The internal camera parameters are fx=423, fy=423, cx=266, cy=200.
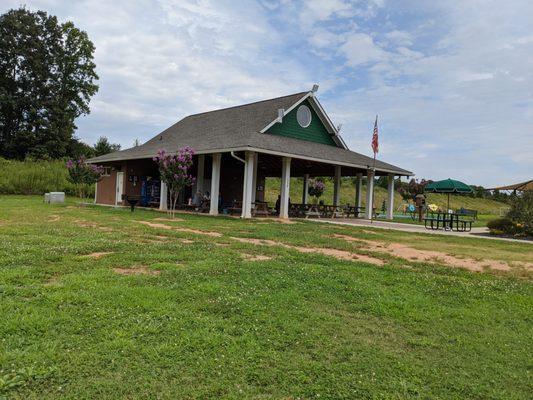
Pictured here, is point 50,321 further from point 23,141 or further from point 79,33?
point 79,33

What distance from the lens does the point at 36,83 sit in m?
44.8

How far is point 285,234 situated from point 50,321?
28.1 ft

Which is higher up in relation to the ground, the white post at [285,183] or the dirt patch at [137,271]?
the white post at [285,183]

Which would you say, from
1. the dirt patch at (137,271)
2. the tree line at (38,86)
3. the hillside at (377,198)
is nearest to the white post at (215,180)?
the dirt patch at (137,271)

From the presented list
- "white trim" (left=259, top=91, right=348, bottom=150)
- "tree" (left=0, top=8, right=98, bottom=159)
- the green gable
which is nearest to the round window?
the green gable

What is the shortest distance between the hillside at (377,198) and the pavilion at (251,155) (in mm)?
9448

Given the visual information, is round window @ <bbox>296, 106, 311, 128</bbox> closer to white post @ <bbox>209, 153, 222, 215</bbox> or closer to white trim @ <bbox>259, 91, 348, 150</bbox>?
white trim @ <bbox>259, 91, 348, 150</bbox>

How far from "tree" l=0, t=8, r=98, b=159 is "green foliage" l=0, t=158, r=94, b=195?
30.7 ft

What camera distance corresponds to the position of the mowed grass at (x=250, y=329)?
3.21 meters

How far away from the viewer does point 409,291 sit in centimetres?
608

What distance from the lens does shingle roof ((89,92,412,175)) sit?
61.0 ft

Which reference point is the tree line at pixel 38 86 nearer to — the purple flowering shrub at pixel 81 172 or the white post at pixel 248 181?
the purple flowering shrub at pixel 81 172

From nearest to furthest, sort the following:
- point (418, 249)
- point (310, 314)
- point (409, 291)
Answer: point (310, 314)
point (409, 291)
point (418, 249)

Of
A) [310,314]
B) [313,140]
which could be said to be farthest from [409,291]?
[313,140]
